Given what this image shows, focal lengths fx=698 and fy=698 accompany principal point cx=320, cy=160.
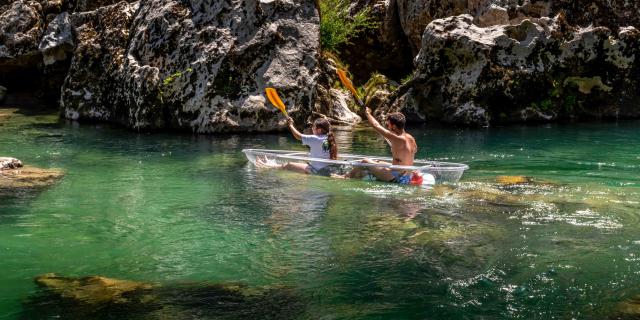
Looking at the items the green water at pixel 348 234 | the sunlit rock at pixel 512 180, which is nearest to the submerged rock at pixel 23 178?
the green water at pixel 348 234

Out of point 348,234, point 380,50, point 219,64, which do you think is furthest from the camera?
point 380,50

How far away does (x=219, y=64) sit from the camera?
1515cm

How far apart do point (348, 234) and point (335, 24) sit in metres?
12.4

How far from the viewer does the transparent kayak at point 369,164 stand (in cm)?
949

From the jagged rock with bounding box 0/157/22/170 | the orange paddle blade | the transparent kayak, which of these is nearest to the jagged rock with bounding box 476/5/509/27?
the orange paddle blade

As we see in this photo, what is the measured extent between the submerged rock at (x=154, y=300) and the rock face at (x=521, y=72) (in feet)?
38.8

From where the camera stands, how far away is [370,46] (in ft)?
68.9

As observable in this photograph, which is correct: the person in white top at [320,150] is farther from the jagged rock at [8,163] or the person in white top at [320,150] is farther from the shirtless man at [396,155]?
the jagged rock at [8,163]

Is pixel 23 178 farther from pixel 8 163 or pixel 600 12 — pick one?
pixel 600 12

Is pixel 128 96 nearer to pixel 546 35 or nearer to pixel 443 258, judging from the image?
pixel 546 35

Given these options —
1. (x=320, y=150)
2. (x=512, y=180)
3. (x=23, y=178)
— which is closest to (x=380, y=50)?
(x=320, y=150)

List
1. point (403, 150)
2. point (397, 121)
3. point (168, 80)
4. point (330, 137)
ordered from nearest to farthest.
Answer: point (403, 150) < point (397, 121) < point (330, 137) < point (168, 80)

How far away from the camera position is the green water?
216 inches

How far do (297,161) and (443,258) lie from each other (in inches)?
187
